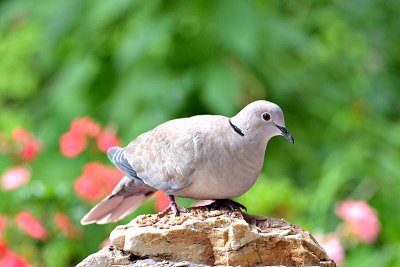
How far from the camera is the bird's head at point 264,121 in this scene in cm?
252

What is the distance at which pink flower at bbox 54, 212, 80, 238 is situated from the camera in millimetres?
4168

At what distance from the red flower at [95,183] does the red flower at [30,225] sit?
28 cm

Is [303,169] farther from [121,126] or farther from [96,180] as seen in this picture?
[96,180]

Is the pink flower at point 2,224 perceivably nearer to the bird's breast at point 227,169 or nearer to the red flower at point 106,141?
the red flower at point 106,141

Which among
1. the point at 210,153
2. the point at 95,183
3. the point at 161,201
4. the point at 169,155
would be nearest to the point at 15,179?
the point at 95,183

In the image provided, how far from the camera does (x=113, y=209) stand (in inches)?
120

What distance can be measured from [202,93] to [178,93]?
0.17m

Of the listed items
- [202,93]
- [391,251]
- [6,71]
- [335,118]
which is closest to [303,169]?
[335,118]

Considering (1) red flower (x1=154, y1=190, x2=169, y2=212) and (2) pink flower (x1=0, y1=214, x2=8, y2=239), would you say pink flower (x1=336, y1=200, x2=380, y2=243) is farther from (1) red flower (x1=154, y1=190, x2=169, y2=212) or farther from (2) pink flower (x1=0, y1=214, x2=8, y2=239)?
(2) pink flower (x1=0, y1=214, x2=8, y2=239)

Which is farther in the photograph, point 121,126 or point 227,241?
point 121,126

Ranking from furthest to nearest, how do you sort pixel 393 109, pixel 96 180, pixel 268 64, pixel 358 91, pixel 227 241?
pixel 393 109 → pixel 358 91 → pixel 268 64 → pixel 96 180 → pixel 227 241

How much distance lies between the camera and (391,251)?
4812 mm

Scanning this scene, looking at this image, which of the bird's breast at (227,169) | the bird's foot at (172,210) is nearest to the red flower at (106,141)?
the bird's foot at (172,210)

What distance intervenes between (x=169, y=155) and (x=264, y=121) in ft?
1.20
